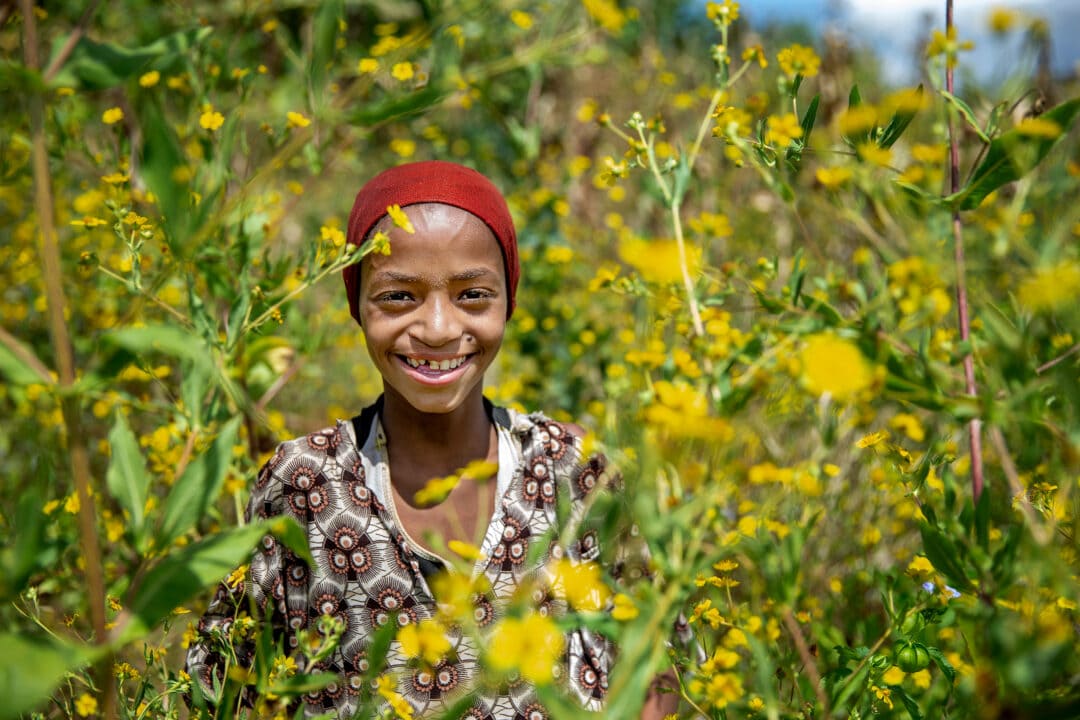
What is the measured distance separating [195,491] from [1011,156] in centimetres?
91

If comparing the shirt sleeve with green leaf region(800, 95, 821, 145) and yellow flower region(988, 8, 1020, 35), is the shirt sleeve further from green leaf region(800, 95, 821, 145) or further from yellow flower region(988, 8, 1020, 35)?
yellow flower region(988, 8, 1020, 35)

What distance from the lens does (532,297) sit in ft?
9.87

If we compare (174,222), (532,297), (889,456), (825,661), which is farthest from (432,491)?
(532,297)

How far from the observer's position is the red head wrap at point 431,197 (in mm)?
1466

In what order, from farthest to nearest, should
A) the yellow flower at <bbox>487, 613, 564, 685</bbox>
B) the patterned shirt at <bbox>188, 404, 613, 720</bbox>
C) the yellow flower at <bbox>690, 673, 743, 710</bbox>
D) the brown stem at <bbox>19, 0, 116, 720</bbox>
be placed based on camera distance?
1. the patterned shirt at <bbox>188, 404, 613, 720</bbox>
2. the yellow flower at <bbox>690, 673, 743, 710</bbox>
3. the brown stem at <bbox>19, 0, 116, 720</bbox>
4. the yellow flower at <bbox>487, 613, 564, 685</bbox>

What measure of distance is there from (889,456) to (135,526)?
867 mm

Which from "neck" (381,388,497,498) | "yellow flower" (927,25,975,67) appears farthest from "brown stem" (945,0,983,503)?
"neck" (381,388,497,498)

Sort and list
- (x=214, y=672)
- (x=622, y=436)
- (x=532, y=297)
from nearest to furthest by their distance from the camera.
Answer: (x=622, y=436)
(x=214, y=672)
(x=532, y=297)

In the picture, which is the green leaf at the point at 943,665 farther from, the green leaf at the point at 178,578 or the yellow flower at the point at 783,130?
the green leaf at the point at 178,578

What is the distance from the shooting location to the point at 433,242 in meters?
1.44

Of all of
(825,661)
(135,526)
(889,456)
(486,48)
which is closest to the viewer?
(135,526)

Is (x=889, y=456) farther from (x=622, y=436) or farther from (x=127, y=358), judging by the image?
(x=127, y=358)

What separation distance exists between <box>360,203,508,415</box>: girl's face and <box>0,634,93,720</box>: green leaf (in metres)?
0.79

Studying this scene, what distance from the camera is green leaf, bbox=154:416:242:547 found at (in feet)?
2.83
